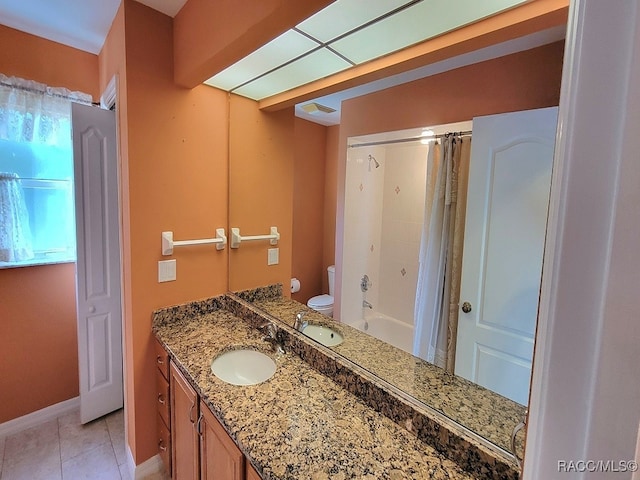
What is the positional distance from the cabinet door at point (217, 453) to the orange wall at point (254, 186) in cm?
83

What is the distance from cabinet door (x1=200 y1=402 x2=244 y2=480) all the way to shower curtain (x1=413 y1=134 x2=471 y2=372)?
727 mm

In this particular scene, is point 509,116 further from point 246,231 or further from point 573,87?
point 246,231

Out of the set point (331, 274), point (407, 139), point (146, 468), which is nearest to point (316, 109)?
point (407, 139)

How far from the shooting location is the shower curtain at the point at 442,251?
1.07m

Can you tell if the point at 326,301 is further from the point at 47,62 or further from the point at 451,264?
the point at 47,62

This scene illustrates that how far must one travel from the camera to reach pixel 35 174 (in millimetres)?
2041

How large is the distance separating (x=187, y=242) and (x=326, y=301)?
2.91ft

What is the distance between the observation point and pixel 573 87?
1.13ft

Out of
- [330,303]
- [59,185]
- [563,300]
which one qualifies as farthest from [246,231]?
[563,300]

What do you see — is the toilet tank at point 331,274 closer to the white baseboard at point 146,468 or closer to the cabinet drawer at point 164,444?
the cabinet drawer at point 164,444

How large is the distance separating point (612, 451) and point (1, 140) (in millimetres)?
2907

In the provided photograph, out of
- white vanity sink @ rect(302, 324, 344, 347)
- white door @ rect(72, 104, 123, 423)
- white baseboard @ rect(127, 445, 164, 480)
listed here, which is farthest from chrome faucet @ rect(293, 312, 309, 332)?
white door @ rect(72, 104, 123, 423)

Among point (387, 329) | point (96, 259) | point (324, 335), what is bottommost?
point (324, 335)

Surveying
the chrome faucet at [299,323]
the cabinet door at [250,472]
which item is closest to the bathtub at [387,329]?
the chrome faucet at [299,323]
